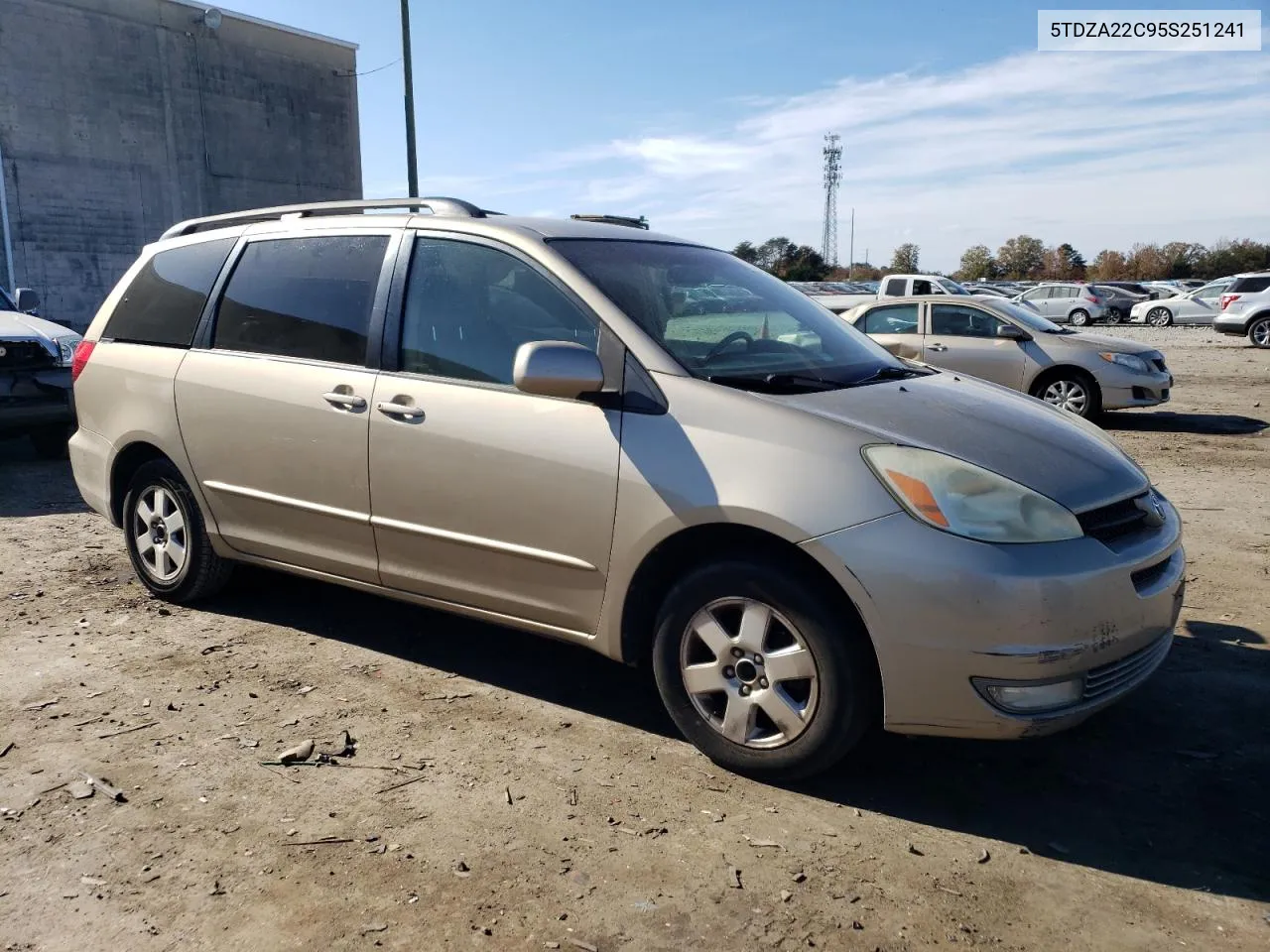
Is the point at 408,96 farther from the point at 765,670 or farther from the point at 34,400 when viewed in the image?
the point at 765,670

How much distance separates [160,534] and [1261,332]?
2538 cm

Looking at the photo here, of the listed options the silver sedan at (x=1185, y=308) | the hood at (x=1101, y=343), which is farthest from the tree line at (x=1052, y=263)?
the hood at (x=1101, y=343)

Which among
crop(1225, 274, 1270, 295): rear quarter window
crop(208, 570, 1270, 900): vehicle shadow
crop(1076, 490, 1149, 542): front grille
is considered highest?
crop(1225, 274, 1270, 295): rear quarter window

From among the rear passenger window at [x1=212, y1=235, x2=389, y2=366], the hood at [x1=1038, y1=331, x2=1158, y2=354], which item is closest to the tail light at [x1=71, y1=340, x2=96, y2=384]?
the rear passenger window at [x1=212, y1=235, x2=389, y2=366]

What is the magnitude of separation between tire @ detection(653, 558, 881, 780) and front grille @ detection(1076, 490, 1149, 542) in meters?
0.78

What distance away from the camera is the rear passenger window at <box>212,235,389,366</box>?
13.7 feet

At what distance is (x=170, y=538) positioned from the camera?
4.94 m

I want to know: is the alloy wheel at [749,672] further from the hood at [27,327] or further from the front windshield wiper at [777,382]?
the hood at [27,327]

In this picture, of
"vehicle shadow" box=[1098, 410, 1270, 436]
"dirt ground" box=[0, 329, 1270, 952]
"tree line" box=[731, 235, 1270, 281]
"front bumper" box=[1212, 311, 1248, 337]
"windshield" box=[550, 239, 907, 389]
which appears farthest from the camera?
"tree line" box=[731, 235, 1270, 281]

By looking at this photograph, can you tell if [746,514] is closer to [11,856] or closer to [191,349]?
[11,856]

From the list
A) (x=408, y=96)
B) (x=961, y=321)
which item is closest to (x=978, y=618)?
(x=961, y=321)

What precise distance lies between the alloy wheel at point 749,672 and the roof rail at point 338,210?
194 cm

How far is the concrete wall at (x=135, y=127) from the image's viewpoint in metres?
24.0

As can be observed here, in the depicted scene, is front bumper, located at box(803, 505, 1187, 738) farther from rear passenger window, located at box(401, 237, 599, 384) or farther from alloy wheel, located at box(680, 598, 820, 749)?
rear passenger window, located at box(401, 237, 599, 384)
